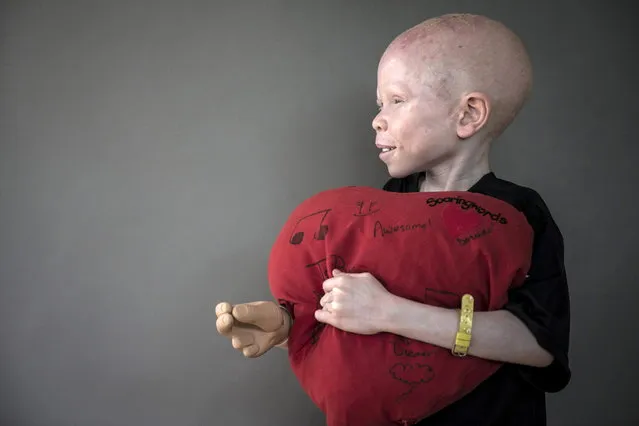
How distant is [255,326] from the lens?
833mm

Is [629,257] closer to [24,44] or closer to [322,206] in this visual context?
[322,206]

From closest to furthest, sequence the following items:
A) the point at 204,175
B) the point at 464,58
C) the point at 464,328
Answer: the point at 464,328, the point at 464,58, the point at 204,175

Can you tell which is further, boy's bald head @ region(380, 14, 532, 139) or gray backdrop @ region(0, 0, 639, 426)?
gray backdrop @ region(0, 0, 639, 426)

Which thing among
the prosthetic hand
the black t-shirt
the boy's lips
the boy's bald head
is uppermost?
the boy's bald head

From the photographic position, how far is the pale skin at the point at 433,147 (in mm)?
777

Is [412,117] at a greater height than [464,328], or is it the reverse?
[412,117]

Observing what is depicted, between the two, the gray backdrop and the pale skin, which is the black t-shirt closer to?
the pale skin

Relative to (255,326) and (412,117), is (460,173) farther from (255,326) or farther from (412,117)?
(255,326)

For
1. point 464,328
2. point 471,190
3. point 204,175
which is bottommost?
point 464,328

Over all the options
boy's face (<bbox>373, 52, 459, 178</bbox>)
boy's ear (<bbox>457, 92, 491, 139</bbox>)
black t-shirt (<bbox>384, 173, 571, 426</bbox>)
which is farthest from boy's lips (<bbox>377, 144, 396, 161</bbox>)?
black t-shirt (<bbox>384, 173, 571, 426</bbox>)

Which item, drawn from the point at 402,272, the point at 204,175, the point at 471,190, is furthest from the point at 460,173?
the point at 204,175

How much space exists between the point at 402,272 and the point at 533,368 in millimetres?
278

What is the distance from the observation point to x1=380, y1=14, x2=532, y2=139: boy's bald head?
0.89m

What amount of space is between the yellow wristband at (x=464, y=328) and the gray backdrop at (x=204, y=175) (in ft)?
1.82
